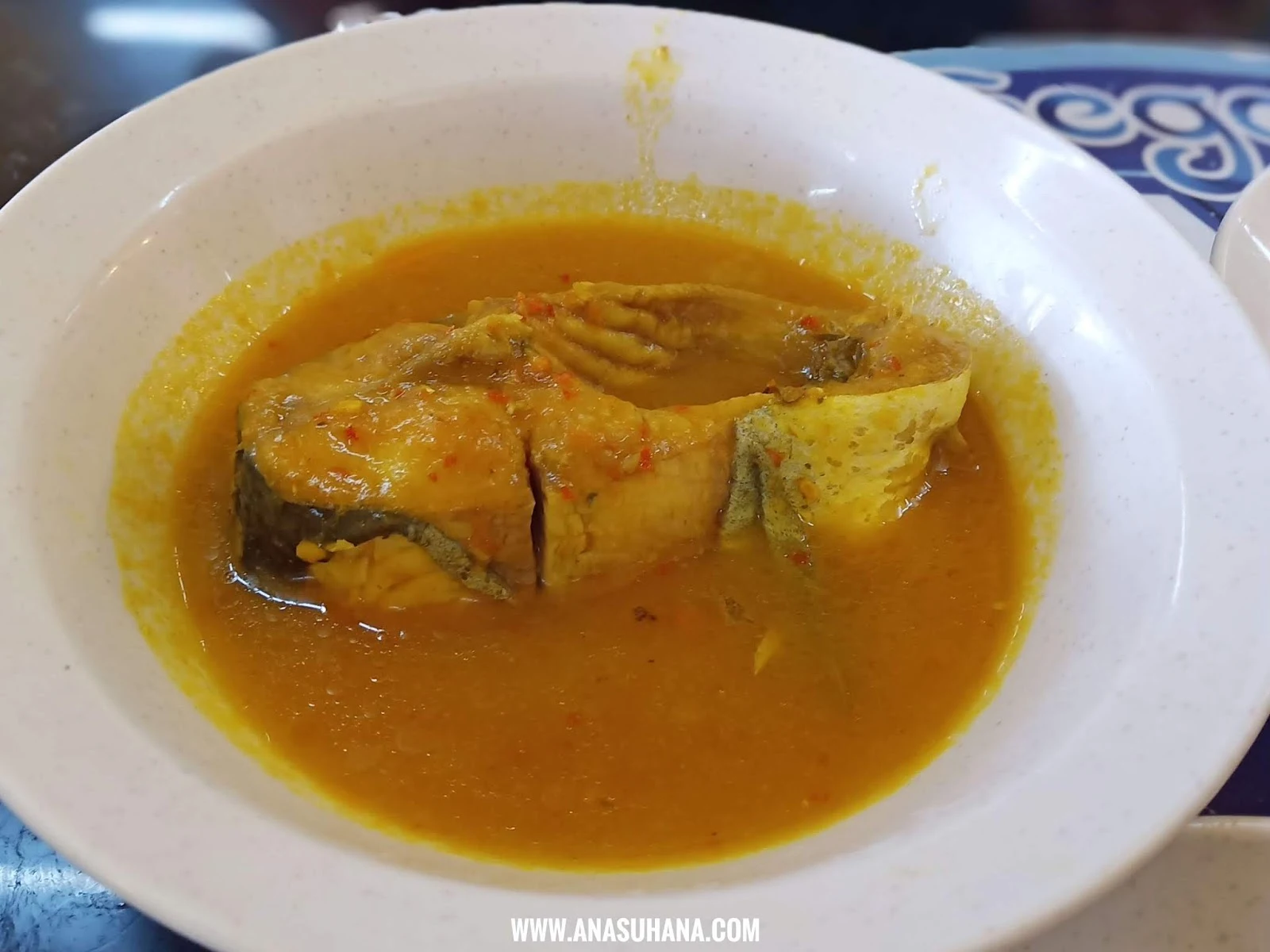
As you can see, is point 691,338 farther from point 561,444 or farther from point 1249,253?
point 1249,253

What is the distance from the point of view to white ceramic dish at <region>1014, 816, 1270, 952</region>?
5.04 ft

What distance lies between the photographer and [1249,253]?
2.29 metres

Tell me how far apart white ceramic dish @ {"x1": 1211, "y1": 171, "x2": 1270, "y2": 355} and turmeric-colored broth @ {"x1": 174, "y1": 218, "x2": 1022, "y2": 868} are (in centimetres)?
68

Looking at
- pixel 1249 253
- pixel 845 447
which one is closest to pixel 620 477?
pixel 845 447

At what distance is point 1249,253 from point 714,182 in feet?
4.21

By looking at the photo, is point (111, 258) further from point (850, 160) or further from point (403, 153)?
point (850, 160)

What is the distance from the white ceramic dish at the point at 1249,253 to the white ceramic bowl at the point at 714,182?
0.42 meters

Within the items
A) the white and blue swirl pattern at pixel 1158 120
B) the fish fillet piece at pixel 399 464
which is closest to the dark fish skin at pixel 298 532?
the fish fillet piece at pixel 399 464

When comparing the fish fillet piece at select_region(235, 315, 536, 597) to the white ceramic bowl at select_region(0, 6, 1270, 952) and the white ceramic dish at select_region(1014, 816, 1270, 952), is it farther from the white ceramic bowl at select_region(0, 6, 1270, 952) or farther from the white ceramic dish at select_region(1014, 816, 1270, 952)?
the white ceramic dish at select_region(1014, 816, 1270, 952)

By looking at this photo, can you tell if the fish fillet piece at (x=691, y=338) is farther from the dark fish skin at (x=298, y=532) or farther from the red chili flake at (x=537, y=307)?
the dark fish skin at (x=298, y=532)

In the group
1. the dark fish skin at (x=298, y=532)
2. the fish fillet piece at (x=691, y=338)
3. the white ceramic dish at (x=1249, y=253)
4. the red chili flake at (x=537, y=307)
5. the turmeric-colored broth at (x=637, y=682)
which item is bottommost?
the turmeric-colored broth at (x=637, y=682)

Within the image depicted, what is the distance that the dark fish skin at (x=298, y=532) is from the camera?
1.73 m

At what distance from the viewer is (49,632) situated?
141 cm

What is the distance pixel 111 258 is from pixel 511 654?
1100 mm
